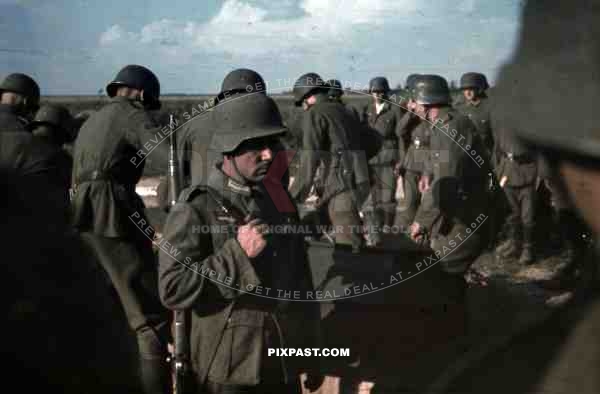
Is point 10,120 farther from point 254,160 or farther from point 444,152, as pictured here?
point 444,152

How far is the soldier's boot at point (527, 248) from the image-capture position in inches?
314

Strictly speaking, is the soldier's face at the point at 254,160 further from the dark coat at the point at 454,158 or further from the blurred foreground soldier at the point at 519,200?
the blurred foreground soldier at the point at 519,200

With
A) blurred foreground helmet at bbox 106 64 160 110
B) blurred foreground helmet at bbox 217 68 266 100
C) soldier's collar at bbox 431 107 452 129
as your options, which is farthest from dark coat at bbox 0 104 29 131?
soldier's collar at bbox 431 107 452 129

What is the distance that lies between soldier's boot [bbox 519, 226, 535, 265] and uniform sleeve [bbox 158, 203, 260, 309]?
19.0 ft

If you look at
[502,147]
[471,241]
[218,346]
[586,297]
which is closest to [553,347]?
[586,297]

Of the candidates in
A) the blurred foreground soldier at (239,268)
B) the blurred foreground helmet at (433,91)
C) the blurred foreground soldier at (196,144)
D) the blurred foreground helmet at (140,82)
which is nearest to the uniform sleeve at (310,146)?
the blurred foreground helmet at (433,91)

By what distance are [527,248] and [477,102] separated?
1726 mm

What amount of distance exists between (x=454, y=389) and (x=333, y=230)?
5.22 m

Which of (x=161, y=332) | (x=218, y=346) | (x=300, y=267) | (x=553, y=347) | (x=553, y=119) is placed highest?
(x=553, y=119)

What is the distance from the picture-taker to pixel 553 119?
90cm

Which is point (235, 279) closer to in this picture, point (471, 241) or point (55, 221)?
point (55, 221)

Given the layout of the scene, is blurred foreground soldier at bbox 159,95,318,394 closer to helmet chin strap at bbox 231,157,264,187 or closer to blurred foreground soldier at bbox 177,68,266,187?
helmet chin strap at bbox 231,157,264,187

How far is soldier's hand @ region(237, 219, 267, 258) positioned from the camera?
2787mm

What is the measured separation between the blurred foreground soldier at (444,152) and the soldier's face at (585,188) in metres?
4.78
